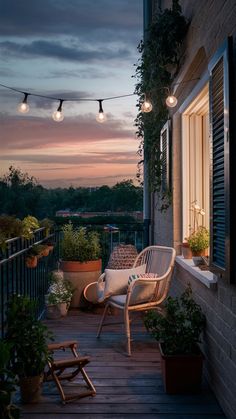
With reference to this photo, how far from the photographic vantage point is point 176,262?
186 inches

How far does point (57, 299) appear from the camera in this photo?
5.41 m

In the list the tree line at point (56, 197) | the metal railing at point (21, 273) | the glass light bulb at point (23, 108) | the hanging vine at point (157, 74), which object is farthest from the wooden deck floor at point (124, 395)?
the tree line at point (56, 197)

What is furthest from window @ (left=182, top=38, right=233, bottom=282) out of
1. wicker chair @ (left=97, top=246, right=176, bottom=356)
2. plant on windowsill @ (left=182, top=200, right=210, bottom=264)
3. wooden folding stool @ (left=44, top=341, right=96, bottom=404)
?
wicker chair @ (left=97, top=246, right=176, bottom=356)

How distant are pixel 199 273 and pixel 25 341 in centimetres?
123

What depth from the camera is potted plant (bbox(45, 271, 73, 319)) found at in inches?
213

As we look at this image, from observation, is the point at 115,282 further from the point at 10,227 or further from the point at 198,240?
the point at 10,227

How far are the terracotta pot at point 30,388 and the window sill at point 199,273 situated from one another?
116cm

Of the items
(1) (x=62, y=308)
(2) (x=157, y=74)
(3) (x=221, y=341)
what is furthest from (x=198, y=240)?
(1) (x=62, y=308)

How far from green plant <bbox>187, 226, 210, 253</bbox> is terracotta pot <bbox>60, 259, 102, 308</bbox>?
6.61 ft

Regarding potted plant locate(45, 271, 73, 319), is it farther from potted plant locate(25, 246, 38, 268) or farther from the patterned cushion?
the patterned cushion

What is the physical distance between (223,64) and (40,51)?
563cm

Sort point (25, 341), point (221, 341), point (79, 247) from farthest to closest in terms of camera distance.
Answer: point (79, 247) → point (25, 341) → point (221, 341)

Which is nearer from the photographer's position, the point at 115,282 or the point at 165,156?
the point at 115,282

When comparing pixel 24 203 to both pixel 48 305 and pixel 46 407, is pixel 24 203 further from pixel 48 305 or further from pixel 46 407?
pixel 46 407
